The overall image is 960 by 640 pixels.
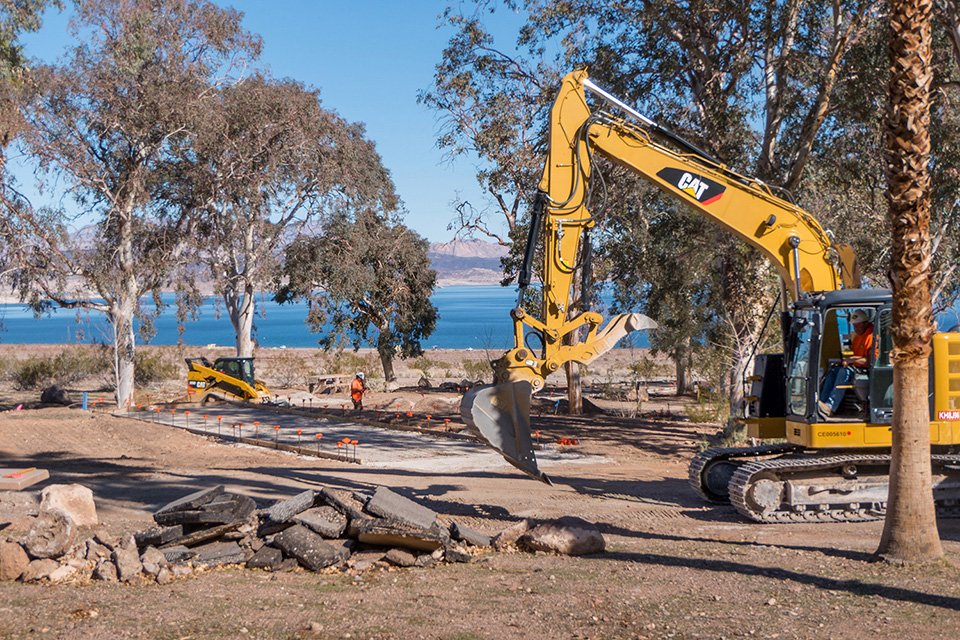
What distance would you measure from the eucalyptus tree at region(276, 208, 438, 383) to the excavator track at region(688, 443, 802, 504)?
1015 inches

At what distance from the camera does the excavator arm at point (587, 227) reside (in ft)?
32.2

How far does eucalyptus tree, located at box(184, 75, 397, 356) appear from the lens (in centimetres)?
3150

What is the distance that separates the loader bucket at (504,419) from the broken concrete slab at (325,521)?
6.33 ft

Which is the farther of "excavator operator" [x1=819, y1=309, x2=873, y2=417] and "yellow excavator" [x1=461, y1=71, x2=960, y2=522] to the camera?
"excavator operator" [x1=819, y1=309, x2=873, y2=417]

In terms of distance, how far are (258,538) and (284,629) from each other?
2.93 metres

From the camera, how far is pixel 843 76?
17.2 metres

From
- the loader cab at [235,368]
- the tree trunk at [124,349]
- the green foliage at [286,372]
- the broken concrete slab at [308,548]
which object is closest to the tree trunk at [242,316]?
the loader cab at [235,368]

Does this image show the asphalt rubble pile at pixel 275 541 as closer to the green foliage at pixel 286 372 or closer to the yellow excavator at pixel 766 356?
the yellow excavator at pixel 766 356

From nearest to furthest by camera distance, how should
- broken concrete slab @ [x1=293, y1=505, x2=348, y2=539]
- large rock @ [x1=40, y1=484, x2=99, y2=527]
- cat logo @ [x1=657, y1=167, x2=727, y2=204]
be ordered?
1. broken concrete slab @ [x1=293, y1=505, x2=348, y2=539]
2. large rock @ [x1=40, y1=484, x2=99, y2=527]
3. cat logo @ [x1=657, y1=167, x2=727, y2=204]

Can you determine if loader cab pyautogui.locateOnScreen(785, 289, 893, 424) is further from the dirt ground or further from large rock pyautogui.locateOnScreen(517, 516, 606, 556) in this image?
large rock pyautogui.locateOnScreen(517, 516, 606, 556)

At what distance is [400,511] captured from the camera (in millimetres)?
9609

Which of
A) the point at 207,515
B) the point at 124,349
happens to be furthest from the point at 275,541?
the point at 124,349

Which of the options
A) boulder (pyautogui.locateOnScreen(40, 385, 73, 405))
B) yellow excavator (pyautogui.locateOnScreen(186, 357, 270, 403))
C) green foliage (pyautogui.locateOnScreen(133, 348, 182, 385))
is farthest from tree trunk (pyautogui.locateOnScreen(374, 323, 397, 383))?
boulder (pyautogui.locateOnScreen(40, 385, 73, 405))

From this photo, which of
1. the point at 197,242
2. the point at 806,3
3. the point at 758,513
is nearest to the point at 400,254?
the point at 197,242
